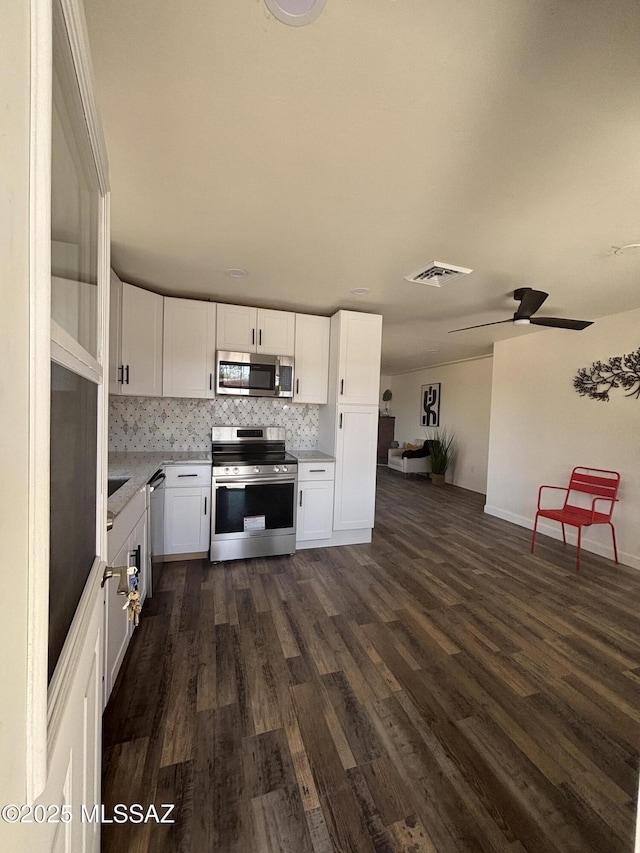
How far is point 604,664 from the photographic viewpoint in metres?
2.02

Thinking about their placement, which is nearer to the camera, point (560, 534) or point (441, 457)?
point (560, 534)

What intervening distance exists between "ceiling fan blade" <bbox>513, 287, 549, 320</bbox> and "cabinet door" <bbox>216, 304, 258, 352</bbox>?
A: 237 cm

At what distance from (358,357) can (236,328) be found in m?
1.25

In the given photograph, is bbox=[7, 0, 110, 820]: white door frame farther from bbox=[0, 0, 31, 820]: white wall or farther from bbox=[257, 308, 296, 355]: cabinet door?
bbox=[257, 308, 296, 355]: cabinet door

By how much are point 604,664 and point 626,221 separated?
2466 mm

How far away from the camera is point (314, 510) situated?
349 cm

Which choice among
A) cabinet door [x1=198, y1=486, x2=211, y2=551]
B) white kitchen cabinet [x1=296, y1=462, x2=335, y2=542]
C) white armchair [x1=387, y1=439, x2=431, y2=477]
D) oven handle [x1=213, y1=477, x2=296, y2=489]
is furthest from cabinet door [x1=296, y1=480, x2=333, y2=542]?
white armchair [x1=387, y1=439, x2=431, y2=477]

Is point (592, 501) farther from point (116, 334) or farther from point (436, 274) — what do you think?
point (116, 334)

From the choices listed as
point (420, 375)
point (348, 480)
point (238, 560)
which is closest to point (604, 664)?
point (348, 480)

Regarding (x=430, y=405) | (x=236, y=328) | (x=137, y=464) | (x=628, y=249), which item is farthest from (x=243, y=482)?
(x=430, y=405)

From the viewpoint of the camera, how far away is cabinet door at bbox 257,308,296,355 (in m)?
3.53

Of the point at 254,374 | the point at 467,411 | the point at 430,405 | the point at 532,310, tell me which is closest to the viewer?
the point at 532,310

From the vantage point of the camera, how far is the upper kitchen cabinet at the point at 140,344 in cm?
303

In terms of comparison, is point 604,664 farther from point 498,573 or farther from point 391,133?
point 391,133
